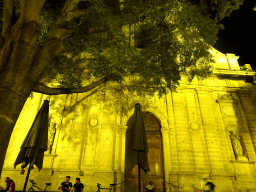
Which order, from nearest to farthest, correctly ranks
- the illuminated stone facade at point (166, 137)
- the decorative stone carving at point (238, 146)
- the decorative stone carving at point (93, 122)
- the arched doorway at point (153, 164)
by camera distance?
the illuminated stone facade at point (166, 137)
the arched doorway at point (153, 164)
the decorative stone carving at point (93, 122)
the decorative stone carving at point (238, 146)

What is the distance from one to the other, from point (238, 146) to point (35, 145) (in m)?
10.4

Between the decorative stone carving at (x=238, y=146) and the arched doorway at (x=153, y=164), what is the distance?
4173 millimetres

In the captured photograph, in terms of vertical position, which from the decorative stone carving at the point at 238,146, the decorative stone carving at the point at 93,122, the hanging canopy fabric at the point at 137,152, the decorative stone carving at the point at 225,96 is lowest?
the hanging canopy fabric at the point at 137,152

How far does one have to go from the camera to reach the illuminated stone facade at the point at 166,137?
919 centimetres

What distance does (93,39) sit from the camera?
7895 mm

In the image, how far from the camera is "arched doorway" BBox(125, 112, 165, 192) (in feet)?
31.0

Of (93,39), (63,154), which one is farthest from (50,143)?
(93,39)

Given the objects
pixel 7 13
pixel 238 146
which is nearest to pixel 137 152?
pixel 7 13

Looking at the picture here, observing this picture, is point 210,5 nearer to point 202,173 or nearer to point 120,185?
point 202,173

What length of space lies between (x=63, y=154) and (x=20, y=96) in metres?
6.29

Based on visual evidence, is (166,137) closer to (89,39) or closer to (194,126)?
(194,126)

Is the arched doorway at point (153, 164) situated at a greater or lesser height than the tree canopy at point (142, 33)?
lesser

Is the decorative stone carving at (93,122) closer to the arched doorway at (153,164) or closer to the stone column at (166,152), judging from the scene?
the arched doorway at (153,164)

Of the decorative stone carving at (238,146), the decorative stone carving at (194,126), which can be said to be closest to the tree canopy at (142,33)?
the decorative stone carving at (194,126)
